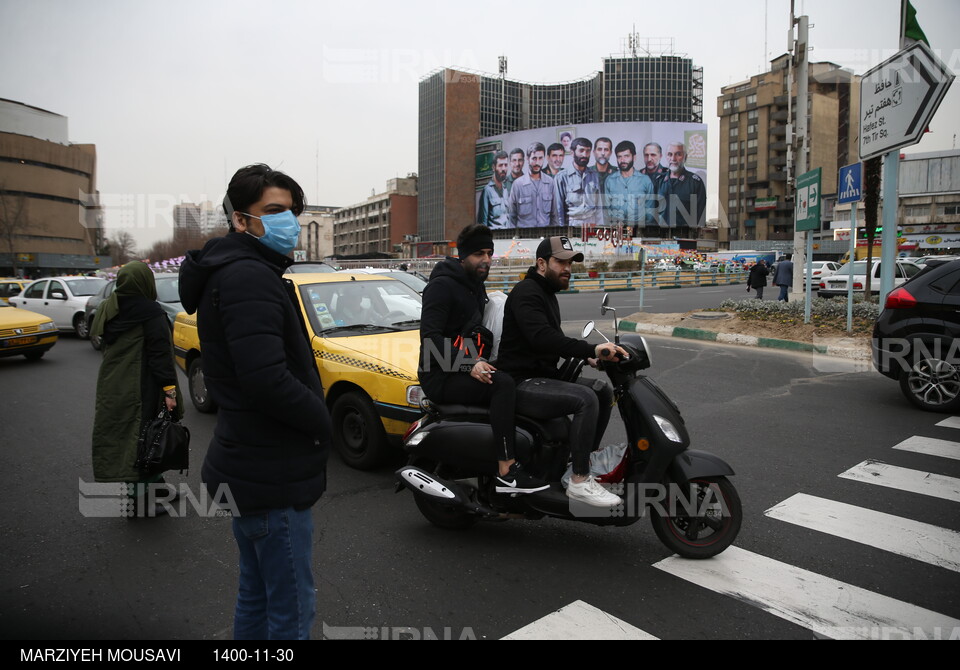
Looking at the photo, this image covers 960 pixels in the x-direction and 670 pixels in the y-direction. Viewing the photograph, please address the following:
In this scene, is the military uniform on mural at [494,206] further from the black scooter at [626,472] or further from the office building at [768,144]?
the black scooter at [626,472]

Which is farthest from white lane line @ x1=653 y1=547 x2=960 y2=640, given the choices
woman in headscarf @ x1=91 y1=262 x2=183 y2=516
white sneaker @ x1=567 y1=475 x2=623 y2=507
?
woman in headscarf @ x1=91 y1=262 x2=183 y2=516

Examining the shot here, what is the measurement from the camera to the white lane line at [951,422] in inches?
250

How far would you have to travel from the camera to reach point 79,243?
91188 mm

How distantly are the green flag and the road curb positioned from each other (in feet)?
18.7

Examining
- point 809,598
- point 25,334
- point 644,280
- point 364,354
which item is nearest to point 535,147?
point 644,280

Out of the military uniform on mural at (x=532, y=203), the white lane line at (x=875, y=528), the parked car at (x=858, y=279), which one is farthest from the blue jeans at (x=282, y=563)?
the military uniform on mural at (x=532, y=203)

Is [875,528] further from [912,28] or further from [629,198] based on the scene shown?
[629,198]

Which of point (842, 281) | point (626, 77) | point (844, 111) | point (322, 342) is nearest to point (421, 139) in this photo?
point (626, 77)

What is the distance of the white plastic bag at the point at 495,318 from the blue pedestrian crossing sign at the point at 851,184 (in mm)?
10424

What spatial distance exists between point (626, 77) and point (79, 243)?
10194 centimetres

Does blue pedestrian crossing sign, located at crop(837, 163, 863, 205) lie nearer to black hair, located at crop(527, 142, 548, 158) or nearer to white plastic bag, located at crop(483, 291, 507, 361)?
white plastic bag, located at crop(483, 291, 507, 361)

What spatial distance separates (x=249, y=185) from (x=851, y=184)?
12737mm

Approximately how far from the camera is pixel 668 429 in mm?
3482
